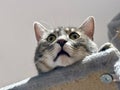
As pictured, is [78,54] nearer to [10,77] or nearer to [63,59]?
[63,59]

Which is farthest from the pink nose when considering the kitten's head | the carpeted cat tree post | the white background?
the white background

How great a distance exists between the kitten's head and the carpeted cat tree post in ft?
0.23

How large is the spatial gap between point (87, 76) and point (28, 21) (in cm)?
93

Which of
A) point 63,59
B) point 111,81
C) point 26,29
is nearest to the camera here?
point 111,81

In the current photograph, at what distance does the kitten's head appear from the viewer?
0.95m

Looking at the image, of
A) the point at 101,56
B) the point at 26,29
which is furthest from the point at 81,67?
the point at 26,29

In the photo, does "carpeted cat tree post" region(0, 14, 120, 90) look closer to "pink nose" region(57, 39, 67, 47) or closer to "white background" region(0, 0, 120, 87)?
"pink nose" region(57, 39, 67, 47)

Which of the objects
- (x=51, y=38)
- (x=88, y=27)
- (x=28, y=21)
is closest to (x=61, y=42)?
(x=51, y=38)

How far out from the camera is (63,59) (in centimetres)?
92

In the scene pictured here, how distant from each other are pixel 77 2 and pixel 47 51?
758 mm

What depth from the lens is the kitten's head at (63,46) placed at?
3.11ft

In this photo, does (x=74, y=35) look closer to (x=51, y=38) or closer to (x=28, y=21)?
(x=51, y=38)

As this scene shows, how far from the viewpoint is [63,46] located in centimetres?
95

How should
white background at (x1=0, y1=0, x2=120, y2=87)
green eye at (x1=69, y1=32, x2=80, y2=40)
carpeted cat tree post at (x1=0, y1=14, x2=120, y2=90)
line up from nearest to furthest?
carpeted cat tree post at (x1=0, y1=14, x2=120, y2=90) → green eye at (x1=69, y1=32, x2=80, y2=40) → white background at (x1=0, y1=0, x2=120, y2=87)
